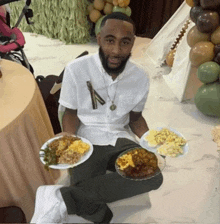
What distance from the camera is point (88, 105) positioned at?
154cm

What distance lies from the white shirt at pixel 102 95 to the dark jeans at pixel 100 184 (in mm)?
76

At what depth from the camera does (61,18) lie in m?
3.91

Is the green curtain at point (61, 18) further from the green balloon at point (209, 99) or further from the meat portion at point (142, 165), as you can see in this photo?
the meat portion at point (142, 165)

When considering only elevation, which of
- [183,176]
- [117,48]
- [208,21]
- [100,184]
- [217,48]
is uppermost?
[117,48]

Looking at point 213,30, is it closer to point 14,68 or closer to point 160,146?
point 160,146

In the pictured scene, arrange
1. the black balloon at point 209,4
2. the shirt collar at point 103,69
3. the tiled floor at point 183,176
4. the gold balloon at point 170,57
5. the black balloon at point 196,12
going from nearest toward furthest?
the shirt collar at point 103,69
the tiled floor at point 183,176
the black balloon at point 209,4
the black balloon at point 196,12
the gold balloon at point 170,57

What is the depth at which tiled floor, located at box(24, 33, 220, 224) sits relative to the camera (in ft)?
5.96

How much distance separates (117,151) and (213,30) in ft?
4.51

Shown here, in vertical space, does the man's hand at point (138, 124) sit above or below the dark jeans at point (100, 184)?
above

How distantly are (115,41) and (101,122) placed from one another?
53 centimetres

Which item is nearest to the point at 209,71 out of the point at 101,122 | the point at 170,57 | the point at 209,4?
the point at 209,4

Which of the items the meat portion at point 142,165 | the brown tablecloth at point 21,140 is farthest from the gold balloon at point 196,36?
the brown tablecloth at point 21,140

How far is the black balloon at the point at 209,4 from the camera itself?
2.10 m

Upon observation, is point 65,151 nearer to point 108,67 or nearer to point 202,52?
point 108,67
